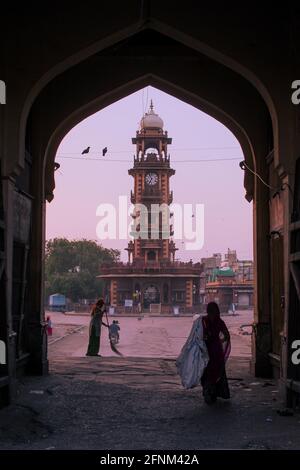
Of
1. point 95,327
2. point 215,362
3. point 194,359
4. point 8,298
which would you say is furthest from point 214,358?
point 95,327

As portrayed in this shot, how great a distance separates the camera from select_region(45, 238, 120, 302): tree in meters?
71.5

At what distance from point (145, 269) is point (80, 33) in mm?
48868

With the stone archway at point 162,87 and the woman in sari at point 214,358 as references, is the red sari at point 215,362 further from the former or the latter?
the stone archway at point 162,87

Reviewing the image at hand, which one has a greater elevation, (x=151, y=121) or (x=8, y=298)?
(x=151, y=121)

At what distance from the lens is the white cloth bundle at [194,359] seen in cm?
668

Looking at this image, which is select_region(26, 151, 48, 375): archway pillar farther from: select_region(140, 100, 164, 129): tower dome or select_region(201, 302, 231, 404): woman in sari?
select_region(140, 100, 164, 129): tower dome

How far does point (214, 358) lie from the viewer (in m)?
6.80

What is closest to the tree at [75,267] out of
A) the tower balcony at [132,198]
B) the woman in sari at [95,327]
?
the tower balcony at [132,198]

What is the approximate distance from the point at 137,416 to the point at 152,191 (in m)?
51.5

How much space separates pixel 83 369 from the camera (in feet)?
32.4

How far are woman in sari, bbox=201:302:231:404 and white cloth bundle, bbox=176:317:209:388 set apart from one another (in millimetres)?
78

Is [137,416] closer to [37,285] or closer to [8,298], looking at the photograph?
[8,298]

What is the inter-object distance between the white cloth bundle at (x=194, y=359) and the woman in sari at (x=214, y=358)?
78 millimetres
